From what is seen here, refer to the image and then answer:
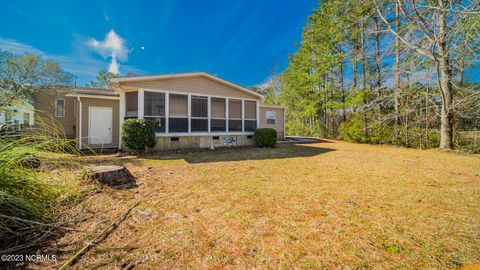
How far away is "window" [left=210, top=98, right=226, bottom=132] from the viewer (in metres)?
10.9

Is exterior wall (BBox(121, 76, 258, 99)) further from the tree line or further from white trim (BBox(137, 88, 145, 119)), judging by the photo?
the tree line

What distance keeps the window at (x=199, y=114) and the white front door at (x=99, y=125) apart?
4.87 metres

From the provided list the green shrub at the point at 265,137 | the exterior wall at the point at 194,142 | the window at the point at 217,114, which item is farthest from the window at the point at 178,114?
the green shrub at the point at 265,137

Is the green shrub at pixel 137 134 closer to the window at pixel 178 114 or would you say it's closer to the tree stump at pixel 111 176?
the window at pixel 178 114

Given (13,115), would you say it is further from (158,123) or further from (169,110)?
(169,110)

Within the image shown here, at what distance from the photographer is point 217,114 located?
36.6 ft

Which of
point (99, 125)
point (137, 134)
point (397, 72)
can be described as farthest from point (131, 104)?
point (397, 72)

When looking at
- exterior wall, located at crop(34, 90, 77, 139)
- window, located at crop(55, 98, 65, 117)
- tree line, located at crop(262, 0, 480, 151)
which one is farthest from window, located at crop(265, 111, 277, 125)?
window, located at crop(55, 98, 65, 117)

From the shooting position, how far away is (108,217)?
2.70 m

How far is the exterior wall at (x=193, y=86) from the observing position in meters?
8.89

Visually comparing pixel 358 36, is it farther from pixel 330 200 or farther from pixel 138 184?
A: pixel 138 184

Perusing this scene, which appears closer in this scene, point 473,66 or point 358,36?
point 473,66

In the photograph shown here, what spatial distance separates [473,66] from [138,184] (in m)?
15.6

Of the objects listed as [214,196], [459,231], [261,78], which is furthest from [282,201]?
[261,78]
